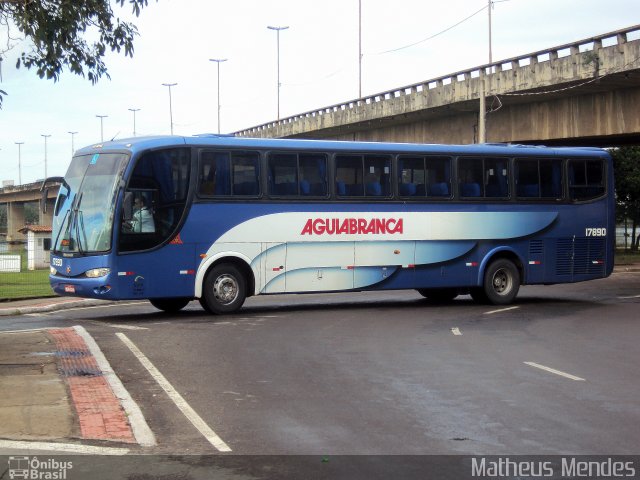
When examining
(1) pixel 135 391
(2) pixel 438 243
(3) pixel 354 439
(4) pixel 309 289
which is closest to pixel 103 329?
(4) pixel 309 289

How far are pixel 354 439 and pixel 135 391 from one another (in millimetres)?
3435

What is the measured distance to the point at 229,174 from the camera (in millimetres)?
21047

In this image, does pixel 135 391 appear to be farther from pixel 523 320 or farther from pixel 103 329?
pixel 523 320

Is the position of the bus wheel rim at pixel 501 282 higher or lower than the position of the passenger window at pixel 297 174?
lower

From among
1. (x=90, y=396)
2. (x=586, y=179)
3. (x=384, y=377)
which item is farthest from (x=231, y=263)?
(x=90, y=396)

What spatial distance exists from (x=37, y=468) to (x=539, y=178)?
1925 cm

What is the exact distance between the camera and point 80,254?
19938 mm

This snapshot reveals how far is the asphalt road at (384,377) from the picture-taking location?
340 inches

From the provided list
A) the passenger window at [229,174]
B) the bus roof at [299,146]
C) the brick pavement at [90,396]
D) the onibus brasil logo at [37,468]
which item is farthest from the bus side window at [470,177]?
the onibus brasil logo at [37,468]

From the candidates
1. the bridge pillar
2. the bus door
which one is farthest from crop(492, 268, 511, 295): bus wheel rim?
the bridge pillar

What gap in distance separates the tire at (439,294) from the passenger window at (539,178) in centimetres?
286

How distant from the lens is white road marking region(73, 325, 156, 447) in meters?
8.54

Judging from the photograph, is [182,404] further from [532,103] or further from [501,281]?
[532,103]

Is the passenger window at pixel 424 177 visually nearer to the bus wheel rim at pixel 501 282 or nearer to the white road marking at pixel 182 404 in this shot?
the bus wheel rim at pixel 501 282
